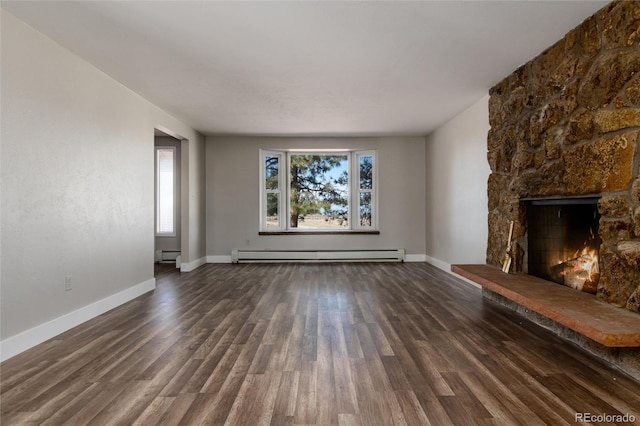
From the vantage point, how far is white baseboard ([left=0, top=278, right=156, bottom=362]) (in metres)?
2.58

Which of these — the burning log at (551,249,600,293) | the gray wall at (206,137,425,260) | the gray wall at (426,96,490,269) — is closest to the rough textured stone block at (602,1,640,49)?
the burning log at (551,249,600,293)

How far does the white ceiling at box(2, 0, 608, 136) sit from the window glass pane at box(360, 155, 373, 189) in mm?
2406

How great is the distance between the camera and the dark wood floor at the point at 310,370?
184 centimetres

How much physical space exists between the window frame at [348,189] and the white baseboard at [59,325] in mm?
3359

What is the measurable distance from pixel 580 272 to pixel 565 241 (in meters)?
0.33

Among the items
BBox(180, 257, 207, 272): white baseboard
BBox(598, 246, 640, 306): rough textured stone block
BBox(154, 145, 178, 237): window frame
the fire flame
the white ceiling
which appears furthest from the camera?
BBox(154, 145, 178, 237): window frame

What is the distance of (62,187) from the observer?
3.16 metres

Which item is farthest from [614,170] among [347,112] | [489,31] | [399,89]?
[347,112]

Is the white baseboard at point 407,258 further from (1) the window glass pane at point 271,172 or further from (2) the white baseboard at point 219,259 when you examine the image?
(1) the window glass pane at point 271,172

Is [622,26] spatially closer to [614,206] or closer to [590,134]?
[590,134]

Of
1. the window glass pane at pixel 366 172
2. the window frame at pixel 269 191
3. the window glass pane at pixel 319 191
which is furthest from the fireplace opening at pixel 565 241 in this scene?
the window frame at pixel 269 191

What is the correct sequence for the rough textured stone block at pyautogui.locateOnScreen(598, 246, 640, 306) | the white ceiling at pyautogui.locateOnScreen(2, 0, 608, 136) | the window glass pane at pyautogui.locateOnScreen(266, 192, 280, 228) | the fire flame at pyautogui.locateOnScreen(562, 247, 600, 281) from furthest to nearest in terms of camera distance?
1. the window glass pane at pyautogui.locateOnScreen(266, 192, 280, 228)
2. the fire flame at pyautogui.locateOnScreen(562, 247, 600, 281)
3. the white ceiling at pyautogui.locateOnScreen(2, 0, 608, 136)
4. the rough textured stone block at pyautogui.locateOnScreen(598, 246, 640, 306)

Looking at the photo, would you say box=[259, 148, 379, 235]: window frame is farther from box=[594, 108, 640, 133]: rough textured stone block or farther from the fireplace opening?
box=[594, 108, 640, 133]: rough textured stone block

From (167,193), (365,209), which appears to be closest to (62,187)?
(167,193)
